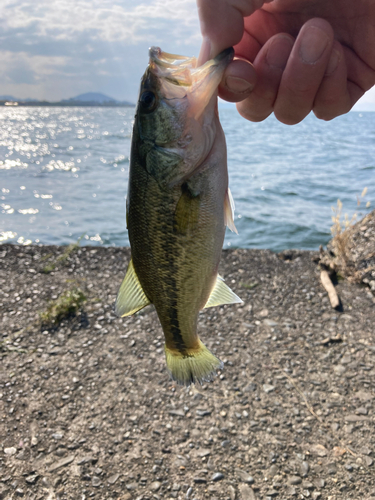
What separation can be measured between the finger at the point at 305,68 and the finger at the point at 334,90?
0.18 ft

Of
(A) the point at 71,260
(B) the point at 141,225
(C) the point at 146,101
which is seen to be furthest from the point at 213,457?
(A) the point at 71,260

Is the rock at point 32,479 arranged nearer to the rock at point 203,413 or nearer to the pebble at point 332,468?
the rock at point 203,413

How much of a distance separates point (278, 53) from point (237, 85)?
53 cm

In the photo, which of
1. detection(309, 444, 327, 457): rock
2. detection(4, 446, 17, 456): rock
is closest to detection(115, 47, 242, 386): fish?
detection(309, 444, 327, 457): rock

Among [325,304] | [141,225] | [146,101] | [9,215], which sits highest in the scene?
[146,101]

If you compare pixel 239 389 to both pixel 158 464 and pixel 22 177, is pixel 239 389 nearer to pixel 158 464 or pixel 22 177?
pixel 158 464

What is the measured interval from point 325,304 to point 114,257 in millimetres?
3503

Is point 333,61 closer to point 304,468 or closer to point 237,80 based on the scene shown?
point 237,80

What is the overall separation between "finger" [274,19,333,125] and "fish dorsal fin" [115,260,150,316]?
1.36 meters

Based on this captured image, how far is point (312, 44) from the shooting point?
6.83 feet

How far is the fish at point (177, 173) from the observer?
160cm

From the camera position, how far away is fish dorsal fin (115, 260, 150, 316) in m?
1.81

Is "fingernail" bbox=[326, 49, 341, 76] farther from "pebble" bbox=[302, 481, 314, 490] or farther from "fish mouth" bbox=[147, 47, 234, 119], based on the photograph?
"pebble" bbox=[302, 481, 314, 490]

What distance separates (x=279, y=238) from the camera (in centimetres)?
1021
